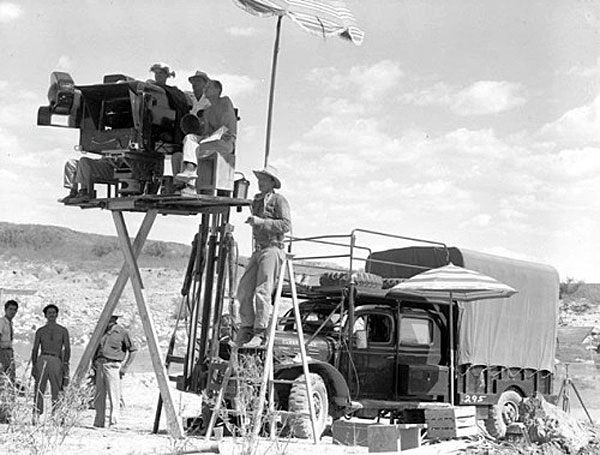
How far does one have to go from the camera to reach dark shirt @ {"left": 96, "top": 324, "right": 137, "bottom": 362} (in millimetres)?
13562

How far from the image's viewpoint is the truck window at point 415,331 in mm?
14203

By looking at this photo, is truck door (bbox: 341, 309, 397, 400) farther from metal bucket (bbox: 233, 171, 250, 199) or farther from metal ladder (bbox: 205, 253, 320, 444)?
metal bucket (bbox: 233, 171, 250, 199)

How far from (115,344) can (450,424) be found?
4.25 m

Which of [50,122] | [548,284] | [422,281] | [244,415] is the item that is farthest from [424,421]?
[50,122]

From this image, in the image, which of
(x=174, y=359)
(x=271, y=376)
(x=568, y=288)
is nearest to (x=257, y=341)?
(x=271, y=376)

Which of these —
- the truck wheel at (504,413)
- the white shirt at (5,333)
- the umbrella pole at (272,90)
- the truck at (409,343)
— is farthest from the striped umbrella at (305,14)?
the truck wheel at (504,413)

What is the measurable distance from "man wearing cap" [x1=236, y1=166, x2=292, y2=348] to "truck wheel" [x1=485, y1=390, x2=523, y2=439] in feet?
14.9

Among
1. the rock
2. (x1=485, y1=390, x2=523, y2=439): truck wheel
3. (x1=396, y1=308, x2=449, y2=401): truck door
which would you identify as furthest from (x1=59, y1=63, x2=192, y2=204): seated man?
→ (x1=485, y1=390, x2=523, y2=439): truck wheel

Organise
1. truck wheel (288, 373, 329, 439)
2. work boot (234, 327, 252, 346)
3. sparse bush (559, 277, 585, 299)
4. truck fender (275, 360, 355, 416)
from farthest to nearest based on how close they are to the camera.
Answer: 1. sparse bush (559, 277, 585, 299)
2. truck fender (275, 360, 355, 416)
3. truck wheel (288, 373, 329, 439)
4. work boot (234, 327, 252, 346)

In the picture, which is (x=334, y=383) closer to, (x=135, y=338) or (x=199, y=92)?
(x=199, y=92)

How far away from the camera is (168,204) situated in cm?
1191

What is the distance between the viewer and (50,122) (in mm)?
11742

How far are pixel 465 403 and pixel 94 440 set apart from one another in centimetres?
575

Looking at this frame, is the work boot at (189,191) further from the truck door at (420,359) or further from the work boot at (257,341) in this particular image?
the truck door at (420,359)
